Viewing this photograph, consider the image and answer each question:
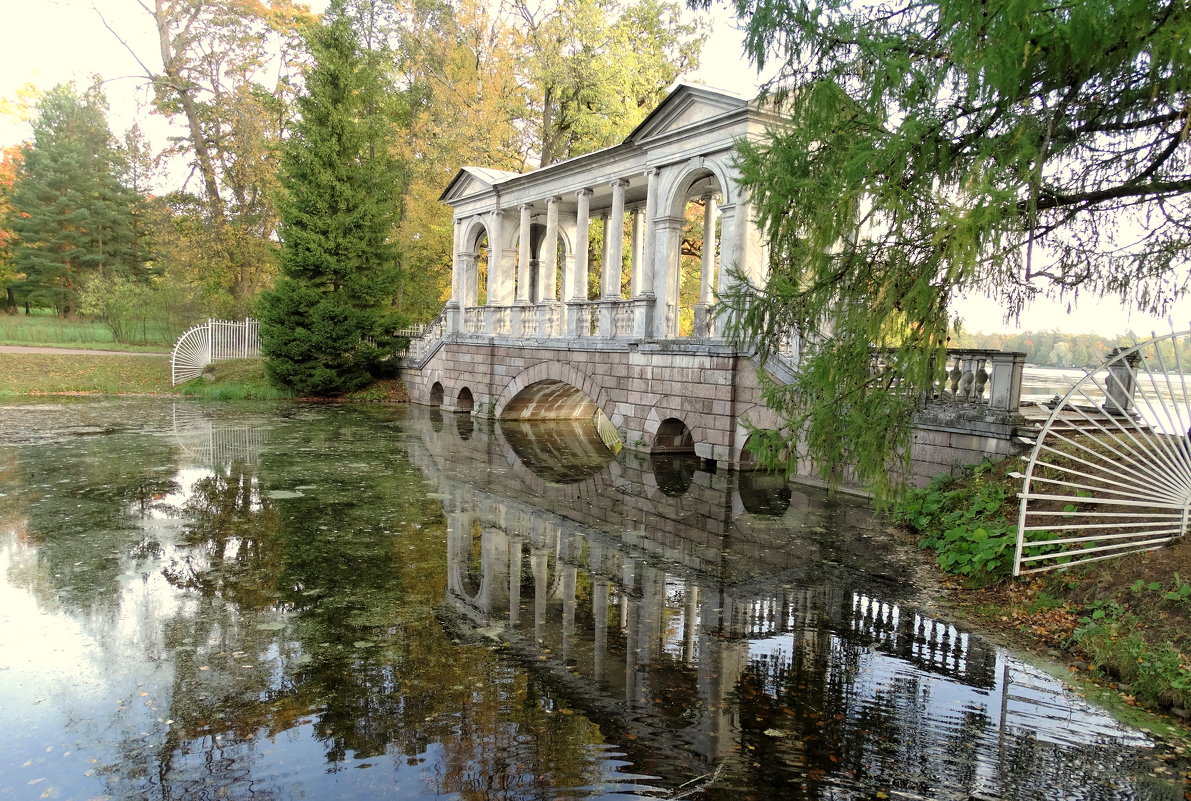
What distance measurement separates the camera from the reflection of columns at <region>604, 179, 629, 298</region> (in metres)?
15.6

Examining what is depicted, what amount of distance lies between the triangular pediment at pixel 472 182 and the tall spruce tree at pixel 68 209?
939 inches

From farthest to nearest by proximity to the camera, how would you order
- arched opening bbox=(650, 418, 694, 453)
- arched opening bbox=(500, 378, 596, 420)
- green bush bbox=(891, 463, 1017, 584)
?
arched opening bbox=(500, 378, 596, 420) < arched opening bbox=(650, 418, 694, 453) < green bush bbox=(891, 463, 1017, 584)

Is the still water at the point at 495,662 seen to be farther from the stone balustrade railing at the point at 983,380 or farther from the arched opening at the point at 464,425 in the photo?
the arched opening at the point at 464,425

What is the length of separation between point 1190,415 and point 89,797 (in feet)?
22.6

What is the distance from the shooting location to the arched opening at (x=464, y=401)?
21.1 meters

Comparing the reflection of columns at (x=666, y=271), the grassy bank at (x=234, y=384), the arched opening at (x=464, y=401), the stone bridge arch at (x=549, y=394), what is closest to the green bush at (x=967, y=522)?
the reflection of columns at (x=666, y=271)

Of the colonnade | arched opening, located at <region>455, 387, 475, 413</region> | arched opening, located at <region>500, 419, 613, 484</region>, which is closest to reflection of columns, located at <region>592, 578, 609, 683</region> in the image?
the colonnade

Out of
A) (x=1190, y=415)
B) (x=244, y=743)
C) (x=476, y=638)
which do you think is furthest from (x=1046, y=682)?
(x=244, y=743)

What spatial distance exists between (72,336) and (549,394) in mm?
22033

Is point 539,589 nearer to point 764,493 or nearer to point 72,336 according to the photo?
point 764,493

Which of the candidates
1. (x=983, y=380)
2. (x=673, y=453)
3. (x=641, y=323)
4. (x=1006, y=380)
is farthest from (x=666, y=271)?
(x=1006, y=380)

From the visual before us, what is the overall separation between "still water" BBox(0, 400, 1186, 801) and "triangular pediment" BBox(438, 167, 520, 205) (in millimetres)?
11906

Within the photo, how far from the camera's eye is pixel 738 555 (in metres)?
7.73

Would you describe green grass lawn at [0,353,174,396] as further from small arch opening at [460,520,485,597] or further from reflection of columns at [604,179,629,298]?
small arch opening at [460,520,485,597]
